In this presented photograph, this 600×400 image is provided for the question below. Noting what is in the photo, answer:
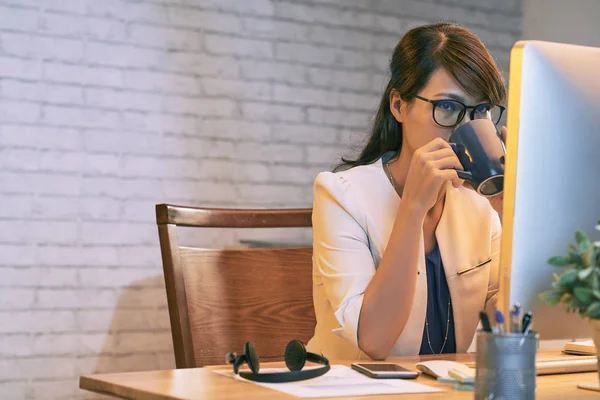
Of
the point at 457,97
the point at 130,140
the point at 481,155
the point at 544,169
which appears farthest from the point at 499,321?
the point at 130,140

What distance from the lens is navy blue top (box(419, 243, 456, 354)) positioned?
1.62 meters

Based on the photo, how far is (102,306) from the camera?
9.41 feet

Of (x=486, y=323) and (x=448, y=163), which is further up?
(x=448, y=163)

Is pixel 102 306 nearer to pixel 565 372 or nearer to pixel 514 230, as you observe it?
pixel 565 372

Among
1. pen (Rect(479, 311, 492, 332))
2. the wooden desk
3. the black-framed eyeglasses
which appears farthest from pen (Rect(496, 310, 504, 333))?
the black-framed eyeglasses

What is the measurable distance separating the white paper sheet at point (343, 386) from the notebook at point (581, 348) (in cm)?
41

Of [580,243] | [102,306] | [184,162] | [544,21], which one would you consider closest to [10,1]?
[184,162]

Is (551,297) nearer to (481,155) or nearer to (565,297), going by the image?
(565,297)

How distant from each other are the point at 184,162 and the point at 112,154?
261 millimetres

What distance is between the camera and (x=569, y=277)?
30.2 inches

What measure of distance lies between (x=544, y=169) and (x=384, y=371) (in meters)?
0.33

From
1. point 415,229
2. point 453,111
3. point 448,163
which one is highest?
point 453,111

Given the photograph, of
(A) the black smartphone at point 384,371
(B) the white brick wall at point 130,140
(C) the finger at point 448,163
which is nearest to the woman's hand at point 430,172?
(C) the finger at point 448,163

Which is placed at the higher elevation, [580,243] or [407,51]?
[407,51]
